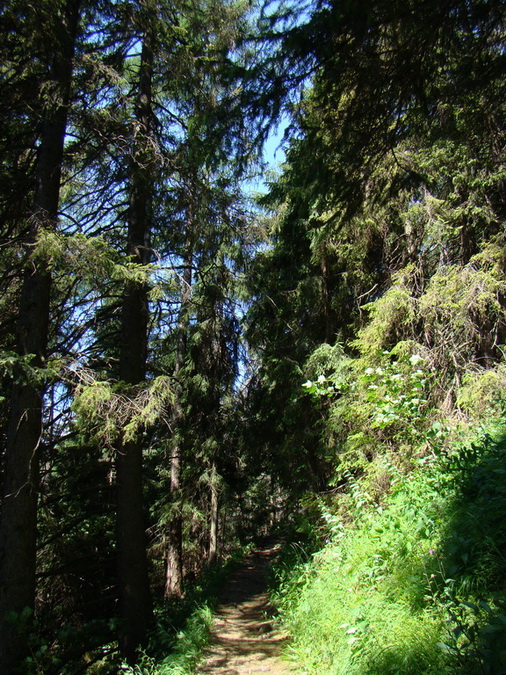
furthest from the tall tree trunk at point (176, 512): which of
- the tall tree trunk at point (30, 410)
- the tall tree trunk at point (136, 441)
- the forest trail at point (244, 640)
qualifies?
the tall tree trunk at point (30, 410)

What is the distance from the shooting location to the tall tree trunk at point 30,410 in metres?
5.57

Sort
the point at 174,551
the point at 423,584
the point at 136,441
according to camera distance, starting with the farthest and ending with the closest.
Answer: the point at 174,551 < the point at 136,441 < the point at 423,584

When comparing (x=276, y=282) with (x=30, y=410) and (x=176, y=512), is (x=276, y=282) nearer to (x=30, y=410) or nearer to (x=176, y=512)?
(x=176, y=512)

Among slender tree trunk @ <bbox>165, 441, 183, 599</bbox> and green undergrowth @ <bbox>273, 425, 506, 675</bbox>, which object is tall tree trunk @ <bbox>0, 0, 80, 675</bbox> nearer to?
green undergrowth @ <bbox>273, 425, 506, 675</bbox>

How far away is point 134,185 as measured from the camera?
24.9 ft

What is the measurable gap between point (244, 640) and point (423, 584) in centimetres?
388

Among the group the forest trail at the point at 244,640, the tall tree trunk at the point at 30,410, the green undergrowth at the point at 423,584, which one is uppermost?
the tall tree trunk at the point at 30,410

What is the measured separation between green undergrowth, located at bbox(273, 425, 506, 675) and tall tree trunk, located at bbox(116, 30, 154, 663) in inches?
94.7

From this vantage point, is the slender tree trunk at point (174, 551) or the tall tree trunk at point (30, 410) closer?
the tall tree trunk at point (30, 410)

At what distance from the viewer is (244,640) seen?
6336mm

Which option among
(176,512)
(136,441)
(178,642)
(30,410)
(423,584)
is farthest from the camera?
(176,512)

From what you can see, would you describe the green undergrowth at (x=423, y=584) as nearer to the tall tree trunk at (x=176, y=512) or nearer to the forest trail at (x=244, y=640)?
the forest trail at (x=244, y=640)

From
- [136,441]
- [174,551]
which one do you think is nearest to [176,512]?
[174,551]

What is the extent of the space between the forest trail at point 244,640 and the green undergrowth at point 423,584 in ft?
1.34
